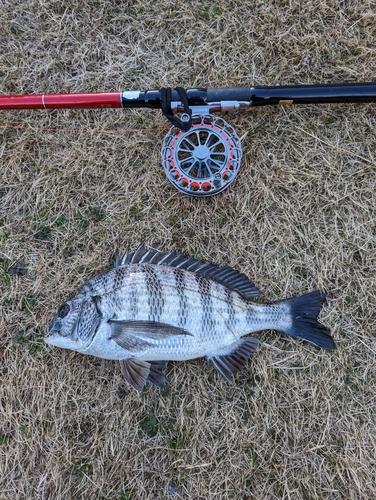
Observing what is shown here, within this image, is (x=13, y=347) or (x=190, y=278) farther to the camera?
(x=13, y=347)

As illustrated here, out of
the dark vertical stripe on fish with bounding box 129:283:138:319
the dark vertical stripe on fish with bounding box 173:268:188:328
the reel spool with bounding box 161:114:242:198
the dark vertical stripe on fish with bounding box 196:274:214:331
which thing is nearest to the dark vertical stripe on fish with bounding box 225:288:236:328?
the dark vertical stripe on fish with bounding box 196:274:214:331

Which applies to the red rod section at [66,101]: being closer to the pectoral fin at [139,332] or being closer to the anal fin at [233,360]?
the pectoral fin at [139,332]

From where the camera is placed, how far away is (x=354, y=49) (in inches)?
117

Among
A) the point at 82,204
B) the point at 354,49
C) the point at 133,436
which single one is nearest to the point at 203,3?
the point at 354,49

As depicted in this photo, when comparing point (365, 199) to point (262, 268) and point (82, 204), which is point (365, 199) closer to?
point (262, 268)

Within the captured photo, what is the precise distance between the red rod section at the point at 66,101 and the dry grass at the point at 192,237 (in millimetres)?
370

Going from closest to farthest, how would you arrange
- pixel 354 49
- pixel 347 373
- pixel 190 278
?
1. pixel 190 278
2. pixel 347 373
3. pixel 354 49

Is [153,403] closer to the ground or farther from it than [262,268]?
closer to the ground

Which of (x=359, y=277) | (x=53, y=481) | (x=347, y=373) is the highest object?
(x=359, y=277)

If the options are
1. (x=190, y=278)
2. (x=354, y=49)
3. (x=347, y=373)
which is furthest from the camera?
(x=354, y=49)

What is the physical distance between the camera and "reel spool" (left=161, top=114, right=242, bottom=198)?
2732 millimetres

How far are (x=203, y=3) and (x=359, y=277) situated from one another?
2.36 m

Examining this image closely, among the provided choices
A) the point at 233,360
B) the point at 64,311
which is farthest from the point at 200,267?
the point at 64,311

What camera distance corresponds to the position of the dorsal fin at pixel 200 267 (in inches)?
105
